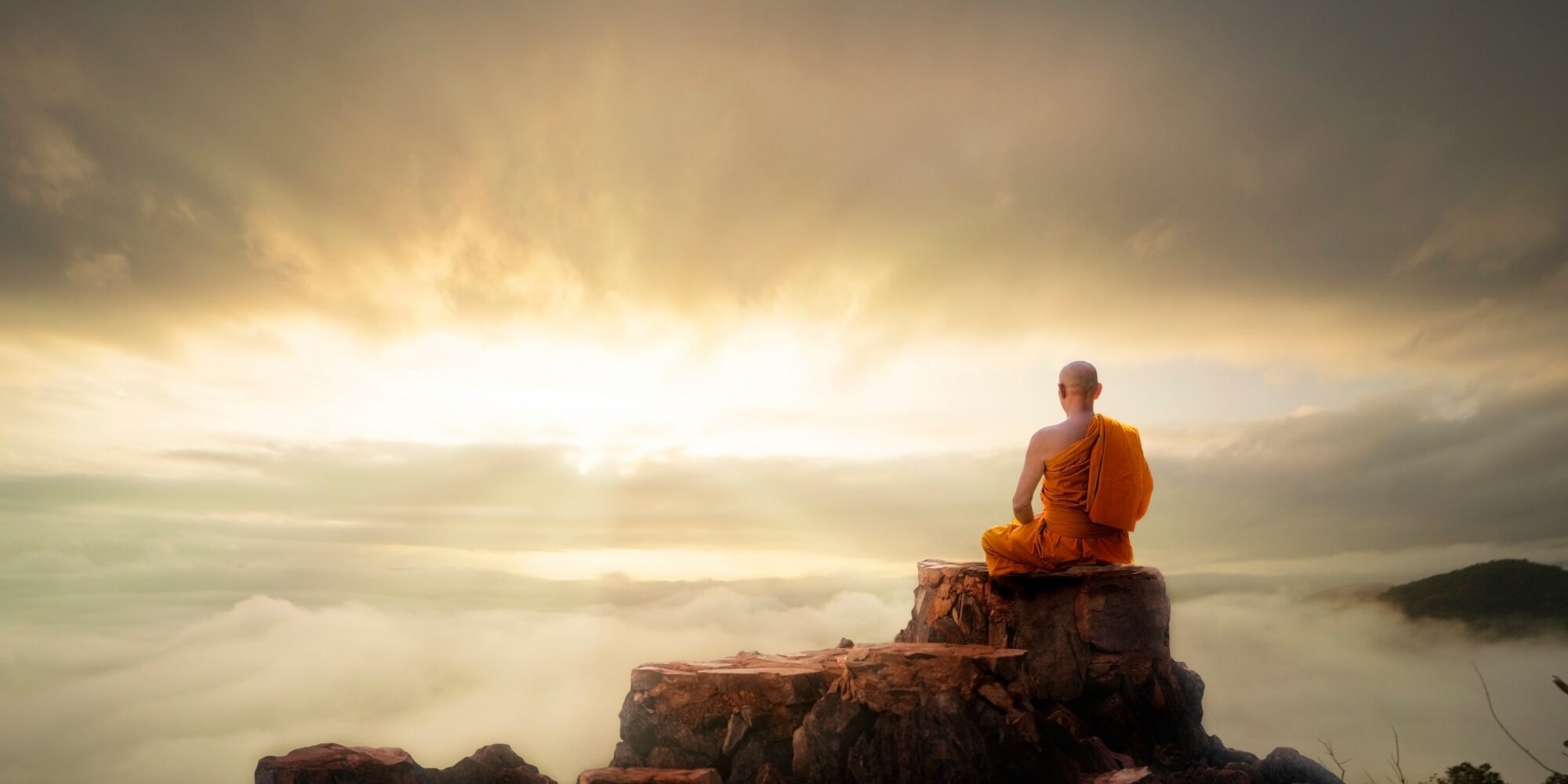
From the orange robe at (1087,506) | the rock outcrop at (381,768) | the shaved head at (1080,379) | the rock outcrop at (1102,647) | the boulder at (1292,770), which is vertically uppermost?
the shaved head at (1080,379)

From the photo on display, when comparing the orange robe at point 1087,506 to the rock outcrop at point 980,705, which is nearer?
the rock outcrop at point 980,705

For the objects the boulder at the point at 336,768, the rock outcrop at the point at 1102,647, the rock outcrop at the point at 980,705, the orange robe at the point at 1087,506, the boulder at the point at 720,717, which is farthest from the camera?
the orange robe at the point at 1087,506

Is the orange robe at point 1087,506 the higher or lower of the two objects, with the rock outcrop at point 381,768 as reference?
higher

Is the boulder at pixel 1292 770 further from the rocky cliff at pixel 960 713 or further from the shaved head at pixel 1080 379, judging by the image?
the shaved head at pixel 1080 379

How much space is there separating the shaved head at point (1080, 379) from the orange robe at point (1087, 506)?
406 mm

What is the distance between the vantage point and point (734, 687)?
11789 mm

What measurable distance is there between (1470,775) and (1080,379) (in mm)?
7190

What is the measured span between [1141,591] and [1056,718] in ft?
7.13

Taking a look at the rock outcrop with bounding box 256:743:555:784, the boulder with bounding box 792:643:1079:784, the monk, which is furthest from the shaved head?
the rock outcrop with bounding box 256:743:555:784

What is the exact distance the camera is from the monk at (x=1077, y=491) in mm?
12945

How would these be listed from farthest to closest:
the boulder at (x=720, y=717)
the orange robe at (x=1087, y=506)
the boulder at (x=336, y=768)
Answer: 1. the orange robe at (x=1087, y=506)
2. the boulder at (x=720, y=717)
3. the boulder at (x=336, y=768)

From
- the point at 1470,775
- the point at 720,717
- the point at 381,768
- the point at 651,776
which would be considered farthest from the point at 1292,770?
the point at 381,768

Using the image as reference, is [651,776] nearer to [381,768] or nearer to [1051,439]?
[381,768]

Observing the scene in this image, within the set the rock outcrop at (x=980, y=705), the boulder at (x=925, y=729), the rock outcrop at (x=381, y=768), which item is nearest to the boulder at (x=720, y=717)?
the rock outcrop at (x=980, y=705)
